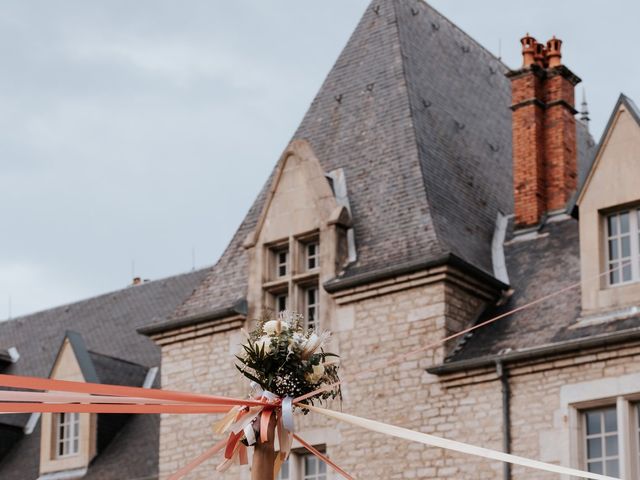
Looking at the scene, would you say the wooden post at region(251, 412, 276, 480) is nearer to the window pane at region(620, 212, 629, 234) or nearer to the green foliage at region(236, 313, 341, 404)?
the green foliage at region(236, 313, 341, 404)

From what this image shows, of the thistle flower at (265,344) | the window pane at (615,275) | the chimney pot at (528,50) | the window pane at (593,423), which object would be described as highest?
the chimney pot at (528,50)

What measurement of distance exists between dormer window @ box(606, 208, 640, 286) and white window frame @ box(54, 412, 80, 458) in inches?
390

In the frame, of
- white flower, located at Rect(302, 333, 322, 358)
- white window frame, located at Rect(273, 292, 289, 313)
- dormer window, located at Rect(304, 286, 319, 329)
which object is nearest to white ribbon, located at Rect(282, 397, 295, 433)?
white flower, located at Rect(302, 333, 322, 358)

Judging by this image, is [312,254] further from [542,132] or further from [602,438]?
[602,438]

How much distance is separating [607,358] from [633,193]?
92.5 inches

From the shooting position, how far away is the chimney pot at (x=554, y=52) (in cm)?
2038

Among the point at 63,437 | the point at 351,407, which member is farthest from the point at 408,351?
the point at 63,437

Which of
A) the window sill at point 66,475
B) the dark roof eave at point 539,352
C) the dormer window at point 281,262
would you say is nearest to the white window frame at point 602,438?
the dark roof eave at point 539,352

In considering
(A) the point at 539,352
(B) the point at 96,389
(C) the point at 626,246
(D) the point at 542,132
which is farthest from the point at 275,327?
(D) the point at 542,132

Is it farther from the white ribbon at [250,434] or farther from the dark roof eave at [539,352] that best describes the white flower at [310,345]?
the dark roof eave at [539,352]

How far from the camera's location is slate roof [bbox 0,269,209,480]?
22.2 m

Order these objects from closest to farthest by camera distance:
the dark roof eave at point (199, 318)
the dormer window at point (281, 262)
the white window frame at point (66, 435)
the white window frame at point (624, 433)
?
the white window frame at point (624, 433) → the dark roof eave at point (199, 318) → the dormer window at point (281, 262) → the white window frame at point (66, 435)

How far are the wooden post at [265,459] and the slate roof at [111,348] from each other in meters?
10.8

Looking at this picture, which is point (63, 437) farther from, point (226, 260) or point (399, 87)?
point (399, 87)
